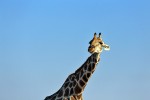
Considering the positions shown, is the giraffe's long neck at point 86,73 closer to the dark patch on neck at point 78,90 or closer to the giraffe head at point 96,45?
the dark patch on neck at point 78,90

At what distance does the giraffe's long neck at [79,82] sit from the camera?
26.9 metres

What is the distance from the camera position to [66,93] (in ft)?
88.9

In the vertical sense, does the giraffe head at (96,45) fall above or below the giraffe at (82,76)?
above

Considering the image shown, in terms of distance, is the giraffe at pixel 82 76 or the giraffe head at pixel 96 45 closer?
the giraffe at pixel 82 76

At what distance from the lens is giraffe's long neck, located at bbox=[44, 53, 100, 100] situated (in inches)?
1061

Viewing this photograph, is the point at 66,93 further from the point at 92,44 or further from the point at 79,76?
the point at 92,44

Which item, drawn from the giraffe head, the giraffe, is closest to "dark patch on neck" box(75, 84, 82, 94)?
the giraffe

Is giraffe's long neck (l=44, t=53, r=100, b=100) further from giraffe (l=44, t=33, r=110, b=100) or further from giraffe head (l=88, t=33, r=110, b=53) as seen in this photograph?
giraffe head (l=88, t=33, r=110, b=53)

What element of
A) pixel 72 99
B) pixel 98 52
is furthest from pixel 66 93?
pixel 98 52

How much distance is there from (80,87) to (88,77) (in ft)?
2.13

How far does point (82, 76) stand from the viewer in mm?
27047

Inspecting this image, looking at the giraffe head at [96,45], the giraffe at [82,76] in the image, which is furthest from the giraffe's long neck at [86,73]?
the giraffe head at [96,45]

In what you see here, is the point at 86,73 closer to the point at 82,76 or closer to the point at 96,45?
the point at 82,76

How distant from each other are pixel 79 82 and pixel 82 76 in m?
0.33
